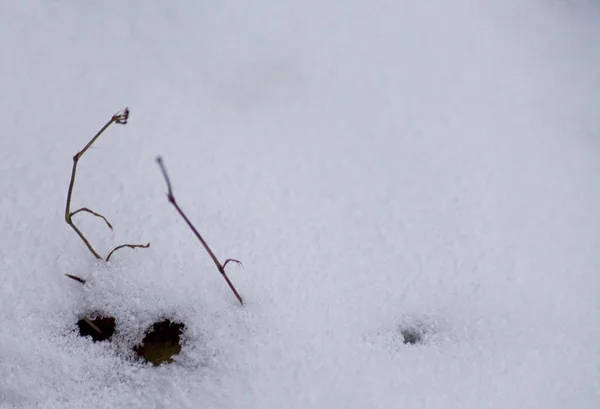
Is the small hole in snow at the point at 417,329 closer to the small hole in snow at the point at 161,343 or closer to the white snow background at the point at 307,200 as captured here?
the white snow background at the point at 307,200

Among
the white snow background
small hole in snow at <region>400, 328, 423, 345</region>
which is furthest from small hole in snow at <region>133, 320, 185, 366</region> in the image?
small hole in snow at <region>400, 328, 423, 345</region>

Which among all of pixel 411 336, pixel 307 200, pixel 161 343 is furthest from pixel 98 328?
pixel 411 336

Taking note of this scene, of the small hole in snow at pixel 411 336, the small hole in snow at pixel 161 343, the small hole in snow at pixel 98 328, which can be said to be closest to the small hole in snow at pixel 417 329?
the small hole in snow at pixel 411 336

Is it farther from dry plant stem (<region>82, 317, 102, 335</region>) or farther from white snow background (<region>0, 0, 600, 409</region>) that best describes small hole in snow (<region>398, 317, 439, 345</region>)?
dry plant stem (<region>82, 317, 102, 335</region>)

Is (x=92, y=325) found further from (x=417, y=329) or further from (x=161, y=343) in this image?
(x=417, y=329)

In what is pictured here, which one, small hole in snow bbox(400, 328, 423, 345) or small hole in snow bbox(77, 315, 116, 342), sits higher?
small hole in snow bbox(400, 328, 423, 345)

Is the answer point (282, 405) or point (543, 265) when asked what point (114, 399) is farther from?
point (543, 265)
